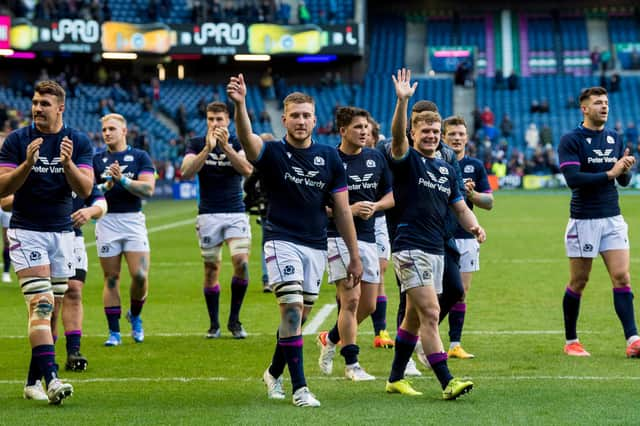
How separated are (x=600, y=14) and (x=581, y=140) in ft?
197

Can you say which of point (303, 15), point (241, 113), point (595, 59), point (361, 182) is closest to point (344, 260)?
point (361, 182)

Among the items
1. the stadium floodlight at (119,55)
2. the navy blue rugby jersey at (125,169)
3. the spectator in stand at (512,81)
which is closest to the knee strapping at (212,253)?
the navy blue rugby jersey at (125,169)

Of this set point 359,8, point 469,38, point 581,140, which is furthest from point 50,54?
point 581,140

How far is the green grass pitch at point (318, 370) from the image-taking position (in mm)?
7715

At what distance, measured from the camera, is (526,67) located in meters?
65.4

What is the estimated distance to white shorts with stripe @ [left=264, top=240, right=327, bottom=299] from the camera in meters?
8.18

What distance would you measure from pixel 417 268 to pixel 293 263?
3.04 ft

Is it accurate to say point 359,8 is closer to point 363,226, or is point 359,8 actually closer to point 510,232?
point 510,232

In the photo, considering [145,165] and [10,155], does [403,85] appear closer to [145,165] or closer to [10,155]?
[10,155]

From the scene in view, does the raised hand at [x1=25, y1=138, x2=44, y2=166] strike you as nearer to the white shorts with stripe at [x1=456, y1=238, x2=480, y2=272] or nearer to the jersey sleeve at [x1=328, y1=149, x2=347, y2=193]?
the jersey sleeve at [x1=328, y1=149, x2=347, y2=193]

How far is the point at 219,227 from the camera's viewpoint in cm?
1223

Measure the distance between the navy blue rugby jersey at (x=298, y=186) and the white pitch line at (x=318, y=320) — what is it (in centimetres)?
396

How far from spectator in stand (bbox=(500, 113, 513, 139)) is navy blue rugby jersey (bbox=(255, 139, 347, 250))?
50.0 metres

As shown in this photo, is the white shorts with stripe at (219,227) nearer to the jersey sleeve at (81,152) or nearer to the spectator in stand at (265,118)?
the jersey sleeve at (81,152)
